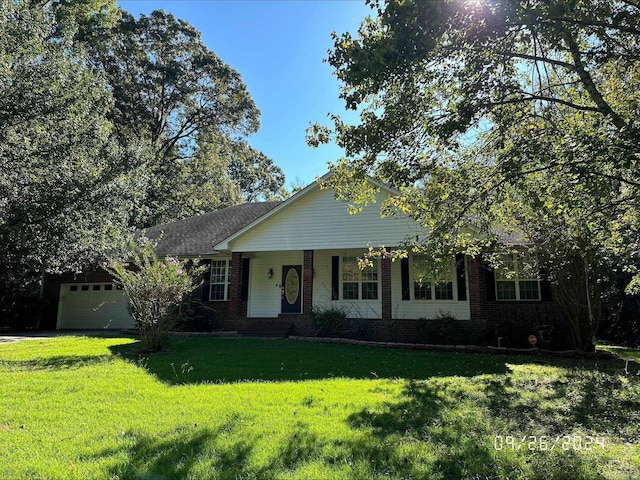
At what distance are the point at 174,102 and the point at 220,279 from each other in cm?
2017

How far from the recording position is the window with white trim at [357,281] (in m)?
15.1

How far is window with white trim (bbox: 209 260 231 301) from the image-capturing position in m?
16.6

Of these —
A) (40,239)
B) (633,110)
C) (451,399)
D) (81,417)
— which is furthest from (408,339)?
(40,239)

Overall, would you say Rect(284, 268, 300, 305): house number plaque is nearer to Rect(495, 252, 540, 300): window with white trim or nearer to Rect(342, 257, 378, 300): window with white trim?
Rect(342, 257, 378, 300): window with white trim

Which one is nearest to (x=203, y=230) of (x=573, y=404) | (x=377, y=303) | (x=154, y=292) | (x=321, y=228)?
(x=321, y=228)

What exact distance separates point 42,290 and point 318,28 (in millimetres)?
16963

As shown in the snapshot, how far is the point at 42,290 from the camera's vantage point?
19.0 m

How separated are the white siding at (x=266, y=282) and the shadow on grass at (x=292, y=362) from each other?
3.81 meters

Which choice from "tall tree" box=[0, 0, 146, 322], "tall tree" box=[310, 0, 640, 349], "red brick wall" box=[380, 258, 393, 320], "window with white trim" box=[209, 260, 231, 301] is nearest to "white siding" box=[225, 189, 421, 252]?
"red brick wall" box=[380, 258, 393, 320]

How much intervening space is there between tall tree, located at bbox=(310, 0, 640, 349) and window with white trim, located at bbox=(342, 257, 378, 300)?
7098 mm

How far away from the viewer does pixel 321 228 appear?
14.8 metres
